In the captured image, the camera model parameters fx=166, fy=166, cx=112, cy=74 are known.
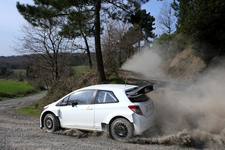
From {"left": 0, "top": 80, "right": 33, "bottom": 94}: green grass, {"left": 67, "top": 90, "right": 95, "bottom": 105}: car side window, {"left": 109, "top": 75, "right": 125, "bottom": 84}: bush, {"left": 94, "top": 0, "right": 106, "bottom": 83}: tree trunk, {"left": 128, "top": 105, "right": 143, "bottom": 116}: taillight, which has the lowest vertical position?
{"left": 0, "top": 80, "right": 33, "bottom": 94}: green grass

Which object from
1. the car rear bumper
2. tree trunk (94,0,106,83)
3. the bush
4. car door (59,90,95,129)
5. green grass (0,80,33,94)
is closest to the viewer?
the car rear bumper

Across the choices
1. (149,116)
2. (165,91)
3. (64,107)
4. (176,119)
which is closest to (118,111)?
(149,116)

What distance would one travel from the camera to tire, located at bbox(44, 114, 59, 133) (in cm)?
598

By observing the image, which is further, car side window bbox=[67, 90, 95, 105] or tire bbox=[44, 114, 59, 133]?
tire bbox=[44, 114, 59, 133]

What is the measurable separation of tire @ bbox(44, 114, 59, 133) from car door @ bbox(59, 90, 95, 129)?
23 centimetres

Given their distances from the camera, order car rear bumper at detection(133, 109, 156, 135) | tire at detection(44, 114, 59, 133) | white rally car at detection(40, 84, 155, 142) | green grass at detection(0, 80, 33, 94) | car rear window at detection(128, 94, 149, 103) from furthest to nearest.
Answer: green grass at detection(0, 80, 33, 94) < tire at detection(44, 114, 59, 133) < car rear window at detection(128, 94, 149, 103) < white rally car at detection(40, 84, 155, 142) < car rear bumper at detection(133, 109, 156, 135)

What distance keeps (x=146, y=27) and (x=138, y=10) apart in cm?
2631

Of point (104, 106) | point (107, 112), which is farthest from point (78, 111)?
point (107, 112)

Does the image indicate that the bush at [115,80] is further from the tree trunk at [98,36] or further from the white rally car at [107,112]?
the white rally car at [107,112]

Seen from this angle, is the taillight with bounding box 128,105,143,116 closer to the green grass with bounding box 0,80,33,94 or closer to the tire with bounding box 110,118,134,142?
the tire with bounding box 110,118,134,142

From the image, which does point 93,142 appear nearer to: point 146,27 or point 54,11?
point 54,11

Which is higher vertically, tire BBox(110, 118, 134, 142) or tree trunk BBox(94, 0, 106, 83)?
tree trunk BBox(94, 0, 106, 83)

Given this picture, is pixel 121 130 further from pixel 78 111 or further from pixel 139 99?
pixel 78 111

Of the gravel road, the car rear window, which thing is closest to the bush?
the gravel road
